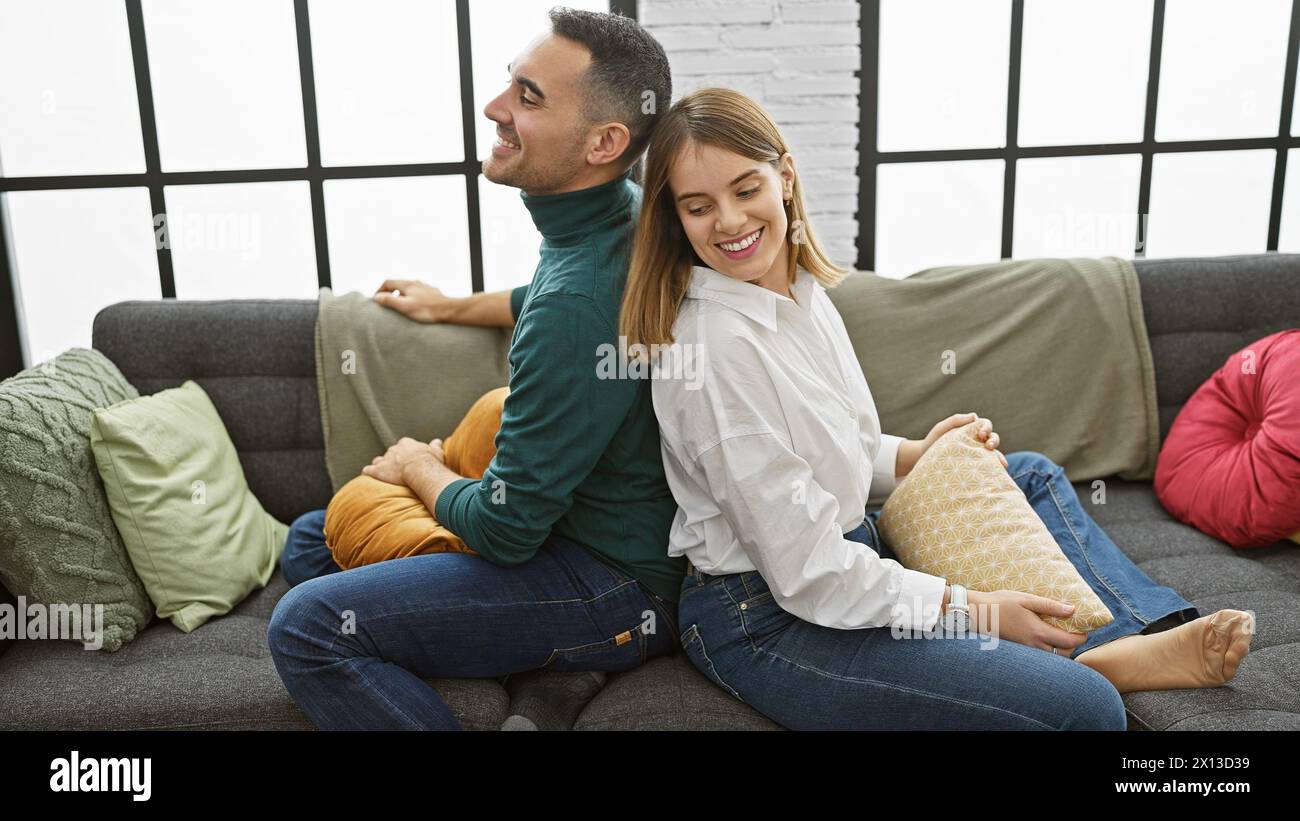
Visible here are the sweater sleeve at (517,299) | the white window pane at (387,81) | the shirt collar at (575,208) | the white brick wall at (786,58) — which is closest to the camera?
the shirt collar at (575,208)

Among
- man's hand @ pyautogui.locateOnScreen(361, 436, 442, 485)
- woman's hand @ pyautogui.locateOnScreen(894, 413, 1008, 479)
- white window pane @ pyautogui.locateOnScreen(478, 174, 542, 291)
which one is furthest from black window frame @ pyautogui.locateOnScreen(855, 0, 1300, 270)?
man's hand @ pyautogui.locateOnScreen(361, 436, 442, 485)

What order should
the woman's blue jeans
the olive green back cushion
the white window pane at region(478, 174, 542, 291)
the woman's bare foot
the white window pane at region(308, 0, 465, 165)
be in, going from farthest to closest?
1. the white window pane at region(478, 174, 542, 291)
2. the white window pane at region(308, 0, 465, 165)
3. the olive green back cushion
4. the woman's bare foot
5. the woman's blue jeans

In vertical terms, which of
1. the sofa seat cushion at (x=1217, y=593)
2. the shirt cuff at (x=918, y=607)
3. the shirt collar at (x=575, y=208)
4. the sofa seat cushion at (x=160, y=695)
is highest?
the shirt collar at (x=575, y=208)

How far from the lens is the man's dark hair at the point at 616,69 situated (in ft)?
4.59

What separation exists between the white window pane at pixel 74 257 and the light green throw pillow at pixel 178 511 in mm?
908

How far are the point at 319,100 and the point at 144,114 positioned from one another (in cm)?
42

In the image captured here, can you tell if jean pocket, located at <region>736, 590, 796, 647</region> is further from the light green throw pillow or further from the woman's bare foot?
the light green throw pillow

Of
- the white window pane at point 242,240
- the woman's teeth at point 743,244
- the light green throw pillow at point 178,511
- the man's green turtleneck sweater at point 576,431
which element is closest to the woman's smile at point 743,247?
the woman's teeth at point 743,244

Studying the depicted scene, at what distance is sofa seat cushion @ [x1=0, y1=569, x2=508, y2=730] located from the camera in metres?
1.44

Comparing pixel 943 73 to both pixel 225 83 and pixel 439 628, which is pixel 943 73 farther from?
pixel 439 628

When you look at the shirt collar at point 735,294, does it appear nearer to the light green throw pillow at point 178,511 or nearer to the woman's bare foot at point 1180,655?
the woman's bare foot at point 1180,655

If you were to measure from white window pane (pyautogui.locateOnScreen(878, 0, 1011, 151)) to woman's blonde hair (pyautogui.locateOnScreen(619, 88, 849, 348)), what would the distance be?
1.34m

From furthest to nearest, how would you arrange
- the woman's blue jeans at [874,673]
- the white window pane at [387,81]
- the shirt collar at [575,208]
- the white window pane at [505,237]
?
the white window pane at [505,237]
the white window pane at [387,81]
the shirt collar at [575,208]
the woman's blue jeans at [874,673]

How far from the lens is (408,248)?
264 centimetres
